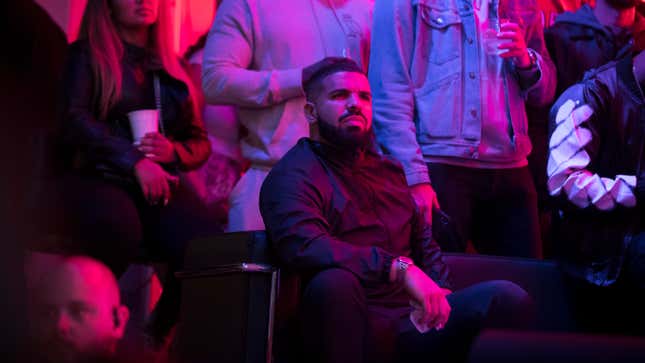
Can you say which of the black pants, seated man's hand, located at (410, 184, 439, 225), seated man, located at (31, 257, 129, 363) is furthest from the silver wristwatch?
seated man, located at (31, 257, 129, 363)

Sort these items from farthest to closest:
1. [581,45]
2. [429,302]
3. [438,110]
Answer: [581,45] → [438,110] → [429,302]

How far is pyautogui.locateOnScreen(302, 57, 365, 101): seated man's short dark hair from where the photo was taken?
8.55 ft

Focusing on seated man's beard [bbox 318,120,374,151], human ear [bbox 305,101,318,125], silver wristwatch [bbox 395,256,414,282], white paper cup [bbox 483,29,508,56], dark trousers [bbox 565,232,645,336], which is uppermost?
white paper cup [bbox 483,29,508,56]

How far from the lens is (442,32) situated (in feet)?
9.68

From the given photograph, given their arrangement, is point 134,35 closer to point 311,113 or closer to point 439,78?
point 311,113

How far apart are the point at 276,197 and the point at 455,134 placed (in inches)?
30.2

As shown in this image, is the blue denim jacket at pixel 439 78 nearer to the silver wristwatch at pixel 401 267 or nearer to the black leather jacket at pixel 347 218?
the black leather jacket at pixel 347 218

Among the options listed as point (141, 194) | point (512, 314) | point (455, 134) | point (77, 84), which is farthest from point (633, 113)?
point (77, 84)

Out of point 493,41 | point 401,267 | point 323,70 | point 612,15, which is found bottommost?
point 401,267

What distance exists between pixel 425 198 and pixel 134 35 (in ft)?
3.68

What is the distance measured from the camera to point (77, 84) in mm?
2689

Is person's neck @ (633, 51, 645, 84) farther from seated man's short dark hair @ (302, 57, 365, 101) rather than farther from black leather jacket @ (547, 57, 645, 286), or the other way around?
seated man's short dark hair @ (302, 57, 365, 101)

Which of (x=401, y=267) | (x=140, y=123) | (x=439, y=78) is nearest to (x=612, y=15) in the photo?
(x=439, y=78)

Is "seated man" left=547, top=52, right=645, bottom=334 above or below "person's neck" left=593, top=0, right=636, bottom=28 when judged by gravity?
below
